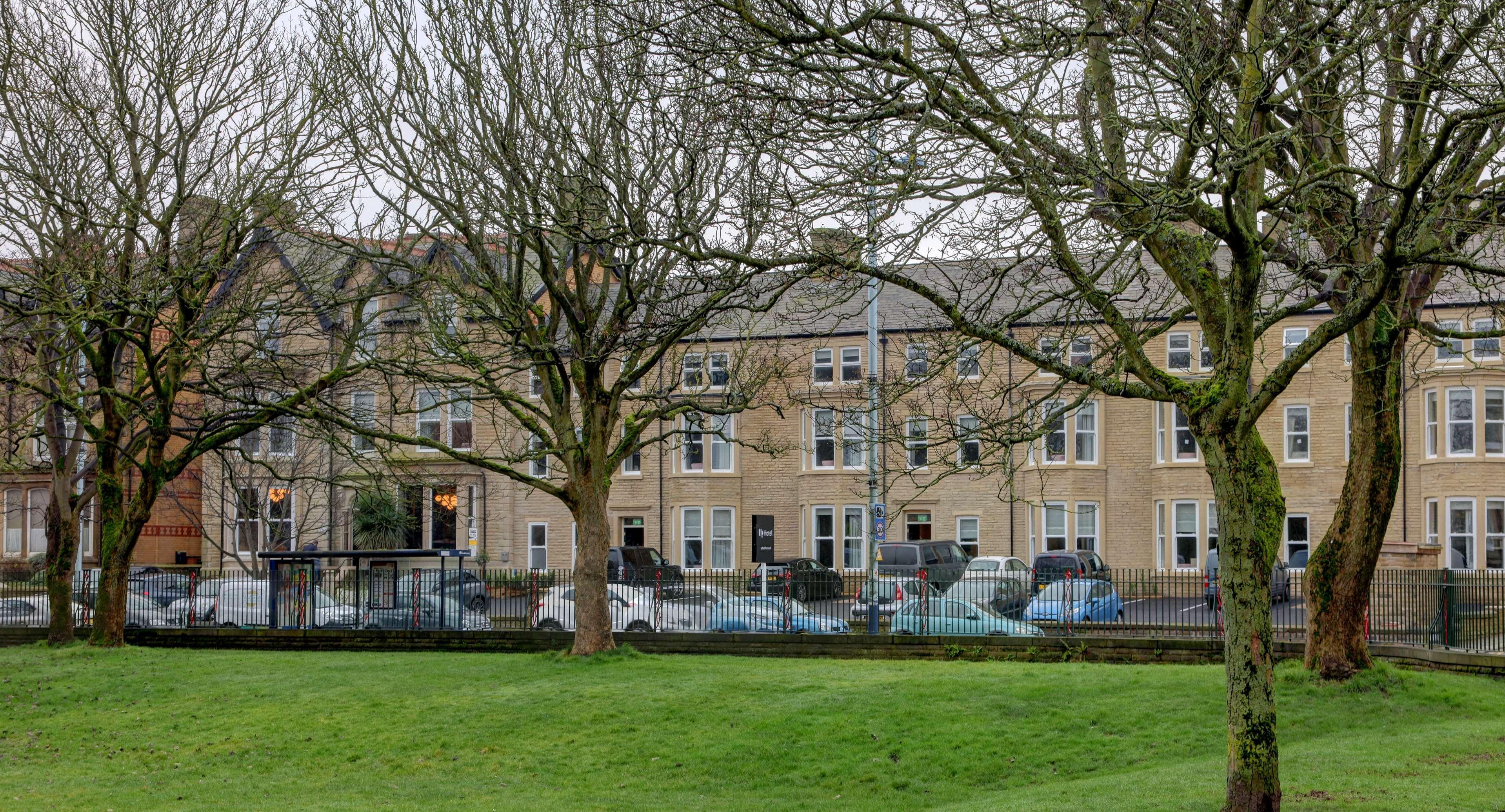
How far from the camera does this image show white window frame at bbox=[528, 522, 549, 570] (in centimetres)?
Result: 4847

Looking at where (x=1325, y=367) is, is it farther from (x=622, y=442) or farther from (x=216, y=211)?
(x=216, y=211)

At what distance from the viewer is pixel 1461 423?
39.4m

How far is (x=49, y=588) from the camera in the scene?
24766 mm

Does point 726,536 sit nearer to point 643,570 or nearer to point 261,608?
point 643,570

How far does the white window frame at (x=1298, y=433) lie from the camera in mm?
42094

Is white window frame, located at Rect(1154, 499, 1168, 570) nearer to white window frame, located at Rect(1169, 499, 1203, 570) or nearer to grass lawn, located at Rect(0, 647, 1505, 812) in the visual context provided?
white window frame, located at Rect(1169, 499, 1203, 570)

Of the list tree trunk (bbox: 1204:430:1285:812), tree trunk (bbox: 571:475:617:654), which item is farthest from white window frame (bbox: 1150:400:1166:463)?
tree trunk (bbox: 1204:430:1285:812)

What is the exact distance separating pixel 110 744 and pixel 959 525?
3208 cm

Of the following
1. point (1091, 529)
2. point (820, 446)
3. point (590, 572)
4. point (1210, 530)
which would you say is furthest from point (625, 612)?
point (1210, 530)

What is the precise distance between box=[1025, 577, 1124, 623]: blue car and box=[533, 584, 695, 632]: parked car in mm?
6274

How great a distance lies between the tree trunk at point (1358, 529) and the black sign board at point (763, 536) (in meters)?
13.4

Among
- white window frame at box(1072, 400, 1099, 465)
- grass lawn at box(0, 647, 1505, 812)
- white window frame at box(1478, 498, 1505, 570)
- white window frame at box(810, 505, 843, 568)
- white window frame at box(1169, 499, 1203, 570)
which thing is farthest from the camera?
white window frame at box(810, 505, 843, 568)

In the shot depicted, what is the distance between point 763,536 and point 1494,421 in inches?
952

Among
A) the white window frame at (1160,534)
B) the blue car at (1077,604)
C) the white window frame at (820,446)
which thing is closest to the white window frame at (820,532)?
the white window frame at (820,446)
